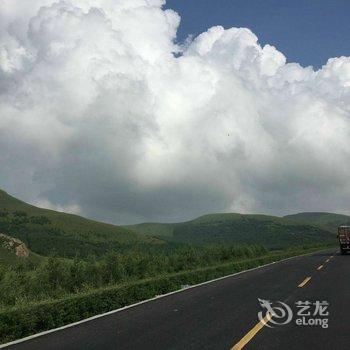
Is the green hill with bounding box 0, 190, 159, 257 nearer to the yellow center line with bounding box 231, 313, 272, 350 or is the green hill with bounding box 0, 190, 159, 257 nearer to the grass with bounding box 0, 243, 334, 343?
the grass with bounding box 0, 243, 334, 343

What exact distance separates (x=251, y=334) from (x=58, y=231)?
143 m

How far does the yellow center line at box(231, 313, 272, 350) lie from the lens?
767 centimetres

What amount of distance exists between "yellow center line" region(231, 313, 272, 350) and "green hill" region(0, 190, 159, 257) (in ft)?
335

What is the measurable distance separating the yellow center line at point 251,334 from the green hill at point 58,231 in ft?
335

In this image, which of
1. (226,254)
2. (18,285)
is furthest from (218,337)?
(226,254)

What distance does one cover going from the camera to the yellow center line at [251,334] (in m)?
7.67

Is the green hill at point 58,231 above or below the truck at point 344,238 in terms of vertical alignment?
above

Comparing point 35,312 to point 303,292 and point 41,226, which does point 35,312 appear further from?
point 41,226

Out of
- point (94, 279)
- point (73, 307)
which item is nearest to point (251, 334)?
point (73, 307)

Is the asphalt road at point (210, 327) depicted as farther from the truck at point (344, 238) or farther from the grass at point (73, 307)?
the truck at point (344, 238)

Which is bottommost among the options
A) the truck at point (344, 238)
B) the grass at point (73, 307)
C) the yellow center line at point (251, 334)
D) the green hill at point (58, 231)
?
the yellow center line at point (251, 334)

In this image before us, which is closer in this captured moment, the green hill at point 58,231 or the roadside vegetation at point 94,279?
the roadside vegetation at point 94,279

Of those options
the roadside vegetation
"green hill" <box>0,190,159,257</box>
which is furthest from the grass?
"green hill" <box>0,190,159,257</box>

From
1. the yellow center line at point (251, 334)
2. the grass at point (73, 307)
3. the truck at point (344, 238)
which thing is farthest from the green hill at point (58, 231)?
the yellow center line at point (251, 334)
